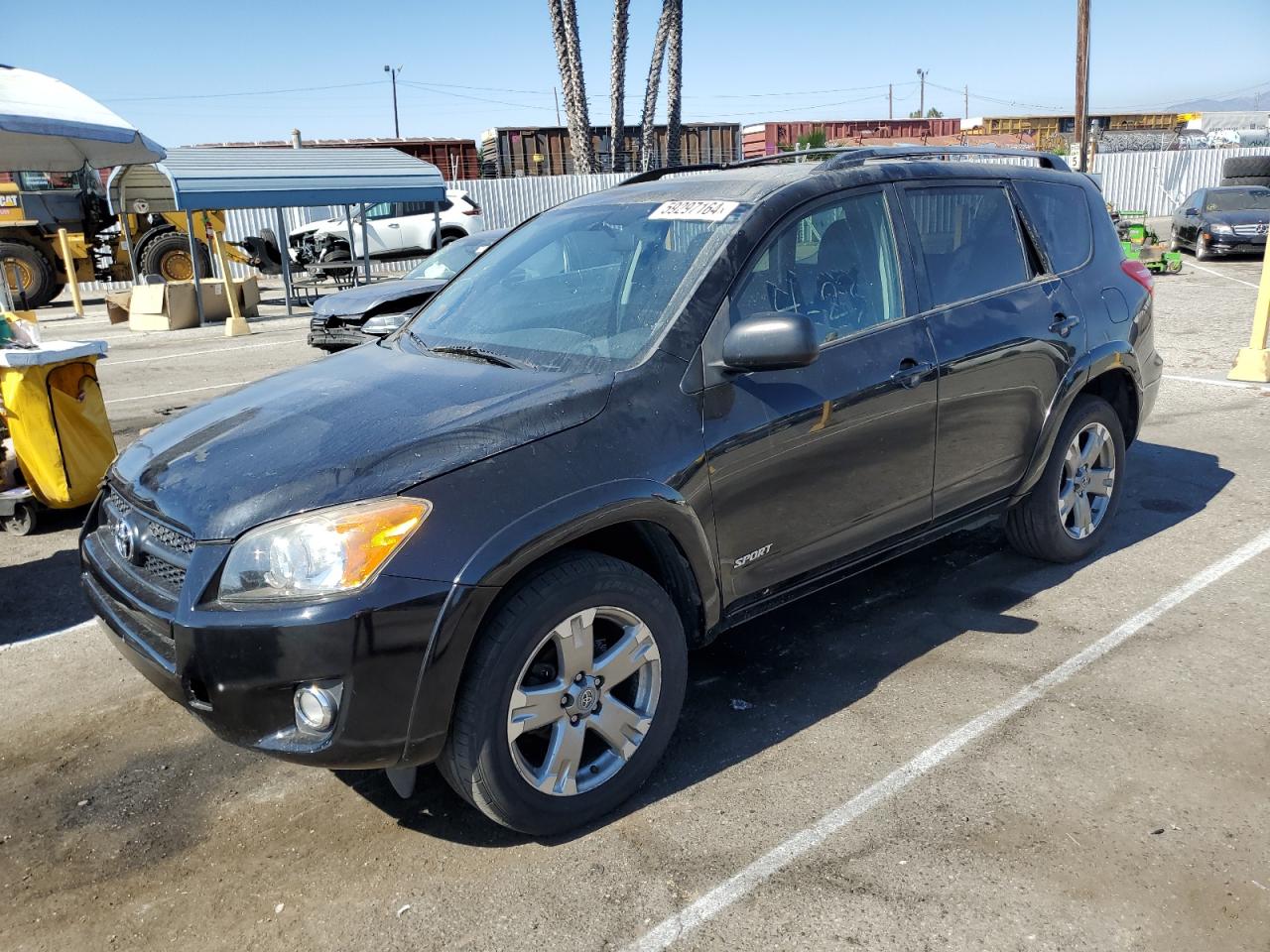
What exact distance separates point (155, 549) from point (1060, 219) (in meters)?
3.95

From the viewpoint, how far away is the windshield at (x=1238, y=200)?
1964 centimetres

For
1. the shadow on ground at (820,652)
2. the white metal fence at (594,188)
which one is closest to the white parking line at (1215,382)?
the shadow on ground at (820,652)

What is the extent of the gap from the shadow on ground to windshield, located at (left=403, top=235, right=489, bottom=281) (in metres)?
7.90

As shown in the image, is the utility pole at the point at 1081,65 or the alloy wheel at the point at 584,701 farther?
the utility pole at the point at 1081,65

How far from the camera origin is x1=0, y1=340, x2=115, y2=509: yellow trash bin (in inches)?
229

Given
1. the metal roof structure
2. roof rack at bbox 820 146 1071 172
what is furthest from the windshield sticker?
the metal roof structure

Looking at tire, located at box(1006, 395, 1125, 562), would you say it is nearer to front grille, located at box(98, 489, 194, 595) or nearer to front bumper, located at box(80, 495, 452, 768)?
front bumper, located at box(80, 495, 452, 768)

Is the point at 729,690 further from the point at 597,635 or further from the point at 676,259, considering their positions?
the point at 676,259

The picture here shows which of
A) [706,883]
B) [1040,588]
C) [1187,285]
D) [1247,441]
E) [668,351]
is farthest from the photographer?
[1187,285]

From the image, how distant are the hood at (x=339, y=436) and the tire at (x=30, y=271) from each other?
1938 cm

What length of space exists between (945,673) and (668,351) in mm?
1685

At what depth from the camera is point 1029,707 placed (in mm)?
3506

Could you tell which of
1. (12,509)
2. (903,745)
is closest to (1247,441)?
(903,745)

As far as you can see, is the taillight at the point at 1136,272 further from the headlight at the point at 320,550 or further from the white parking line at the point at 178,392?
the white parking line at the point at 178,392
